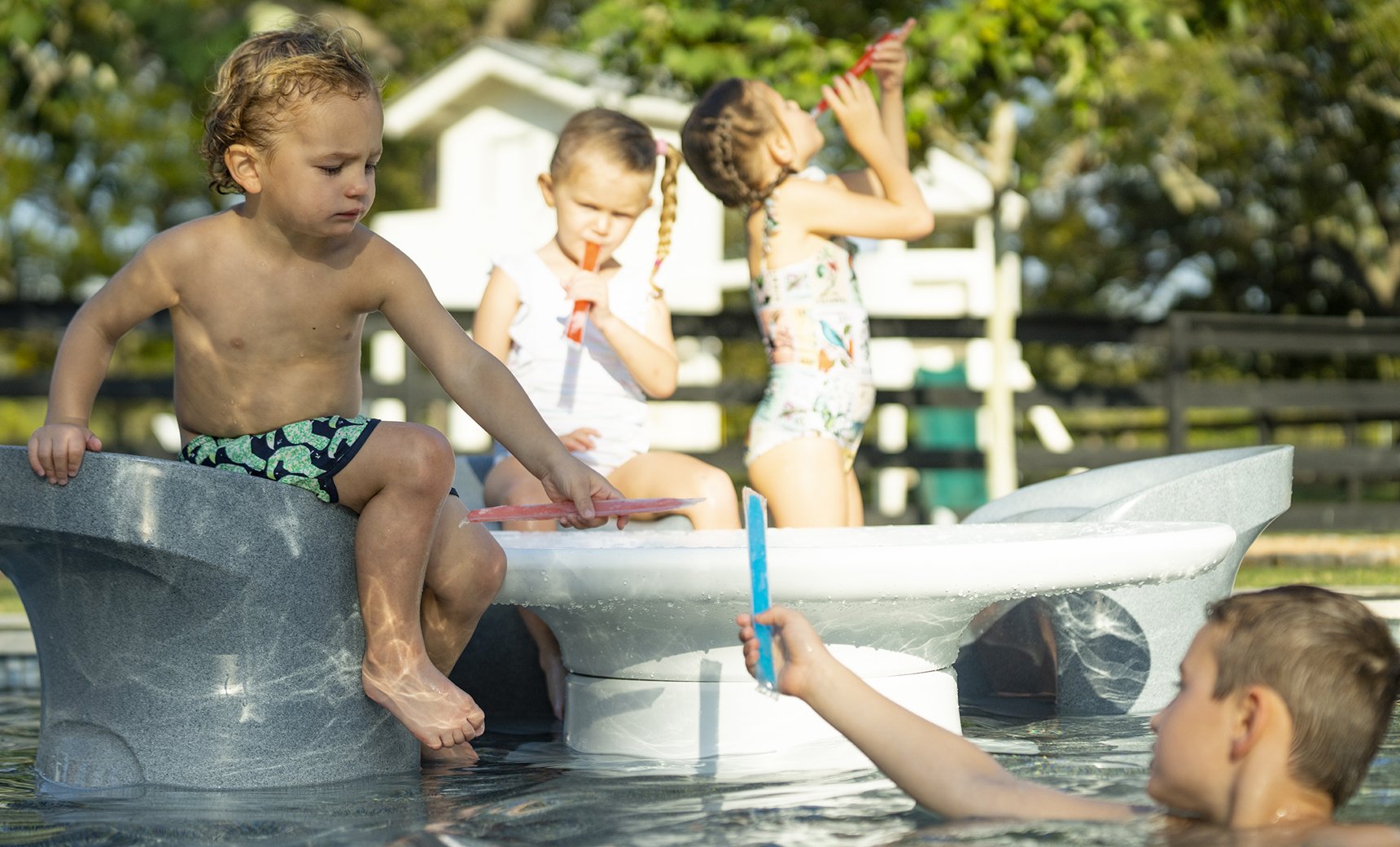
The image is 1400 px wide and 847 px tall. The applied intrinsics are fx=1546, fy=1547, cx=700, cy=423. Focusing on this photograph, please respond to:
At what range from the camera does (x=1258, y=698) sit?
72.6 inches

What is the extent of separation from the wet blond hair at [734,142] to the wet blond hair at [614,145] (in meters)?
0.12

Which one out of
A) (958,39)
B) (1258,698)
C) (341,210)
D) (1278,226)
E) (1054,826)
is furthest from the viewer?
(1278,226)

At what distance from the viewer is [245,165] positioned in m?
2.61

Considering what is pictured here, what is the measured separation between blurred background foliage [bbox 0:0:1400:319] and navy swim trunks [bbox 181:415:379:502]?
2.11 feet

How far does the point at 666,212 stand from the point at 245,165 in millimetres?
1486

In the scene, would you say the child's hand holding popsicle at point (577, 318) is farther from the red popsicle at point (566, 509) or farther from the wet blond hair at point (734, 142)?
the red popsicle at point (566, 509)

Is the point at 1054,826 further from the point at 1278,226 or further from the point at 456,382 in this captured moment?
the point at 1278,226

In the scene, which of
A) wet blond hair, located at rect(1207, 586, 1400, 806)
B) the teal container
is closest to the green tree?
the teal container

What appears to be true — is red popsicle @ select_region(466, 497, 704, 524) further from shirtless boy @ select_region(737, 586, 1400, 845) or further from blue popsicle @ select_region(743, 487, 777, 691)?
shirtless boy @ select_region(737, 586, 1400, 845)

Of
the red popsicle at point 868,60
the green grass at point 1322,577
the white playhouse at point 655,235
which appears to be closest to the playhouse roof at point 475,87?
the white playhouse at point 655,235

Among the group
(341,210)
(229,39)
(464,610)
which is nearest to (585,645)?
(464,610)

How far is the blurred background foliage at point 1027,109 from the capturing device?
6.51 metres

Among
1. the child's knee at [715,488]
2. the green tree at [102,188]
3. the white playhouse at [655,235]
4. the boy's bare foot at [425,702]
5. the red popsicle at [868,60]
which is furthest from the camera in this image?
the green tree at [102,188]

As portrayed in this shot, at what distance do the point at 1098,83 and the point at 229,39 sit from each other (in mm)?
5683
